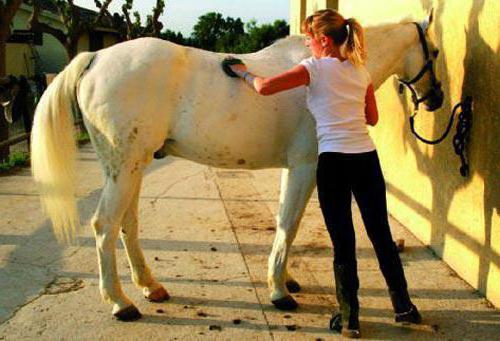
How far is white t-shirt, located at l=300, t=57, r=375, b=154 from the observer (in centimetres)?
288

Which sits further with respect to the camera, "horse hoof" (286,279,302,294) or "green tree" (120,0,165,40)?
"green tree" (120,0,165,40)

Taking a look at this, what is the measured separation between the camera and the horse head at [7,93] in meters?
7.52

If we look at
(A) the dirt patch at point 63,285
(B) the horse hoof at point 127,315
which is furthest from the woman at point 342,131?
(A) the dirt patch at point 63,285

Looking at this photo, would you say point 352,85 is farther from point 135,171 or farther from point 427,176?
point 427,176

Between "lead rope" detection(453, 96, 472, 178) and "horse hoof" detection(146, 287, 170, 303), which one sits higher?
"lead rope" detection(453, 96, 472, 178)

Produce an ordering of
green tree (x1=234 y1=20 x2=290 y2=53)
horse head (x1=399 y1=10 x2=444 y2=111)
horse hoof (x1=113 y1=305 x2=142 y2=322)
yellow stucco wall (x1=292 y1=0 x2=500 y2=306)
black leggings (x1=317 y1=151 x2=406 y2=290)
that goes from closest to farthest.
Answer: black leggings (x1=317 y1=151 x2=406 y2=290) < horse hoof (x1=113 y1=305 x2=142 y2=322) < yellow stucco wall (x1=292 y1=0 x2=500 y2=306) < horse head (x1=399 y1=10 x2=444 y2=111) < green tree (x1=234 y1=20 x2=290 y2=53)

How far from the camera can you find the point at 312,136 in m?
3.43

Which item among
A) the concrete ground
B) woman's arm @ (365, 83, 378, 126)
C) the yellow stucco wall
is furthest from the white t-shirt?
the concrete ground

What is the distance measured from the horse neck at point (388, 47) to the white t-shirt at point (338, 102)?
797 mm

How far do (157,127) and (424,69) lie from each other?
6.45 ft

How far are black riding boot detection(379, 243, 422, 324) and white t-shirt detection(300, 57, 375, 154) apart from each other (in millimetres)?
736

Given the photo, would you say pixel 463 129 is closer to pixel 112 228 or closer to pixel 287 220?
pixel 287 220

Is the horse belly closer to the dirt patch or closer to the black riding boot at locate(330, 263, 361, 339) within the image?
the black riding boot at locate(330, 263, 361, 339)

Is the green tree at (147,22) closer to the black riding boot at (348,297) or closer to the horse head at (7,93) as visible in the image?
the horse head at (7,93)
